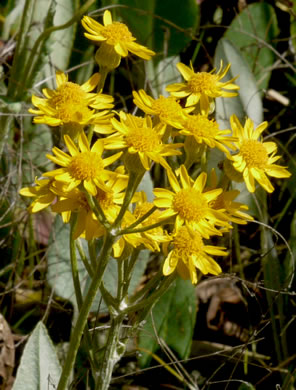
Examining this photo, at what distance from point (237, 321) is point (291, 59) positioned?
3.06ft

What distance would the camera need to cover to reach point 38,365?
121cm

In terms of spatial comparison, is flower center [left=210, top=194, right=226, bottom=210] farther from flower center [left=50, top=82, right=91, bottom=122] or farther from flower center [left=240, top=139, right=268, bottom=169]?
flower center [left=50, top=82, right=91, bottom=122]

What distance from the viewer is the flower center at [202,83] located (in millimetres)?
1078

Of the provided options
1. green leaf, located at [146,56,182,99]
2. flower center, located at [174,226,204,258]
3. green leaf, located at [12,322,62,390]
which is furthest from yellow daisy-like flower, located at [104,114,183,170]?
green leaf, located at [146,56,182,99]

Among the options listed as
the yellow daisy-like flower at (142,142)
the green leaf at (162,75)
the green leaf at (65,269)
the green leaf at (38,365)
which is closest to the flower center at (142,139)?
the yellow daisy-like flower at (142,142)

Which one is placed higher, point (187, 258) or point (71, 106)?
point (71, 106)

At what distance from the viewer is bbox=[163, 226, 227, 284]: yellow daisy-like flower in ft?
3.01

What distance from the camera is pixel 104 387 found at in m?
1.02

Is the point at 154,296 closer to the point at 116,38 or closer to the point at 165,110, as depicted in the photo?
the point at 165,110

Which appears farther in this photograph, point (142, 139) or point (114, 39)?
point (114, 39)

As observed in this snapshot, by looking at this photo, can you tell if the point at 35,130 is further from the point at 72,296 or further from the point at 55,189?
the point at 55,189

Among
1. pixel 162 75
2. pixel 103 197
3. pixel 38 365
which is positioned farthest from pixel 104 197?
pixel 162 75

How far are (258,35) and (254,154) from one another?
42.7 inches

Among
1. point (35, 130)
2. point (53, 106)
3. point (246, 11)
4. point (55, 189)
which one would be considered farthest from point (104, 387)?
point (246, 11)
